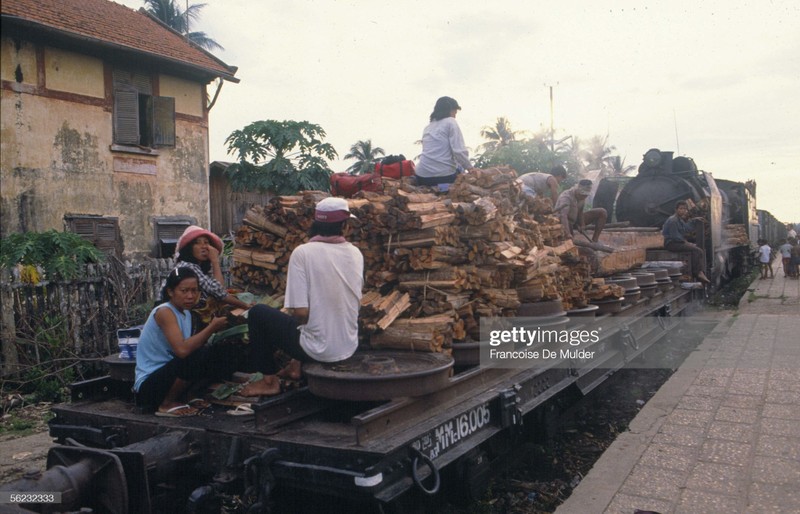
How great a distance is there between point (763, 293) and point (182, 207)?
52.4 ft

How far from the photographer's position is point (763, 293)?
17.2 metres

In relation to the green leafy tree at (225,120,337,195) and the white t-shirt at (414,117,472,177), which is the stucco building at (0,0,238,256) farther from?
the white t-shirt at (414,117,472,177)

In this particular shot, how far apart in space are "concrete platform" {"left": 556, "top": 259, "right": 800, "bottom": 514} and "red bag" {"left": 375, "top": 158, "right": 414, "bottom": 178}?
11.1 ft

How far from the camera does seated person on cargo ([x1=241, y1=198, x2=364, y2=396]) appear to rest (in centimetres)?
397

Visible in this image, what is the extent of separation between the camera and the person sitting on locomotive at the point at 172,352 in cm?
402

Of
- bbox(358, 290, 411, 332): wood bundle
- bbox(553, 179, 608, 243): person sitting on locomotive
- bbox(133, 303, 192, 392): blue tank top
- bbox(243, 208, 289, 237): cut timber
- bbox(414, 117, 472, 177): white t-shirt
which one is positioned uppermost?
bbox(414, 117, 472, 177): white t-shirt

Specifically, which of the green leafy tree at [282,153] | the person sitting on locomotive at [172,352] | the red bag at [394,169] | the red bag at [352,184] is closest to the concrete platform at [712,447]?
the person sitting on locomotive at [172,352]

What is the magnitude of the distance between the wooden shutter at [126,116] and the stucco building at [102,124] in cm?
2

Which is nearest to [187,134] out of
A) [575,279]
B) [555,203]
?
[555,203]

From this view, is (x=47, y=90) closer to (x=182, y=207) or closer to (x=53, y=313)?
(x=182, y=207)

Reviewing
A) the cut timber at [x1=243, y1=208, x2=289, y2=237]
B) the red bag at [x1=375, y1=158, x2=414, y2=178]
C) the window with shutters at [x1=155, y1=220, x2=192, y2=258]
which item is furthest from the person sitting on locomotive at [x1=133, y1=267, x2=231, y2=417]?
the window with shutters at [x1=155, y1=220, x2=192, y2=258]

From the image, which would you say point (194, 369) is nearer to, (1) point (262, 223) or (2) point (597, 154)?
(1) point (262, 223)

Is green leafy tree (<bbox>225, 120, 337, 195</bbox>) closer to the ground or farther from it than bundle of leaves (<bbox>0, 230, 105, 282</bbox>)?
farther from it

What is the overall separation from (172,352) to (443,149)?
3.50 metres
